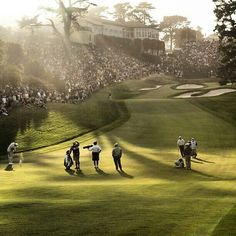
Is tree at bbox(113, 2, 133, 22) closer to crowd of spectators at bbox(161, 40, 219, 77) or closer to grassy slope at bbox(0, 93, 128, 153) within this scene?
crowd of spectators at bbox(161, 40, 219, 77)

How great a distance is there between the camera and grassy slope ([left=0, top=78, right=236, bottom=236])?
14.7 metres

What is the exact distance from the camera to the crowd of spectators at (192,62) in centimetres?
11762

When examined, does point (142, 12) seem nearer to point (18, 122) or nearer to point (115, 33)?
point (115, 33)

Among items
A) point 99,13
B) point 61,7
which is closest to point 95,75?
point 61,7

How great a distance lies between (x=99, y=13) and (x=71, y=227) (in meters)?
189

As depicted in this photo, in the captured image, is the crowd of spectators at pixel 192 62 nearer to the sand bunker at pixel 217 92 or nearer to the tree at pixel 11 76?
the sand bunker at pixel 217 92

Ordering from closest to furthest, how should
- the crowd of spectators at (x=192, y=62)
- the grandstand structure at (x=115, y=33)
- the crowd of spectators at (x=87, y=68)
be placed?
the crowd of spectators at (x=87, y=68) < the crowd of spectators at (x=192, y=62) < the grandstand structure at (x=115, y=33)

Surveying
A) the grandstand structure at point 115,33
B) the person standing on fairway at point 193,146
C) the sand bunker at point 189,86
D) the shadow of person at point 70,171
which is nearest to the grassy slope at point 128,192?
the shadow of person at point 70,171

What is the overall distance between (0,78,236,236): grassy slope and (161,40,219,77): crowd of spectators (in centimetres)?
7396

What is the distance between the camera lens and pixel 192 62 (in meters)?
121

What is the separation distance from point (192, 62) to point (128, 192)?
10397 centimetres

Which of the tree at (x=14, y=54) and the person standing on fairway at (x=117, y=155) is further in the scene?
the tree at (x=14, y=54)

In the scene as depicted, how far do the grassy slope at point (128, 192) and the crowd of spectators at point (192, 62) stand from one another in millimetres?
73959

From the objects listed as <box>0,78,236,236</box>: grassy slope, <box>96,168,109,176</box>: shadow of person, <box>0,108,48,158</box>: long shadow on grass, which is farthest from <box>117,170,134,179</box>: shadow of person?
<box>0,108,48,158</box>: long shadow on grass
